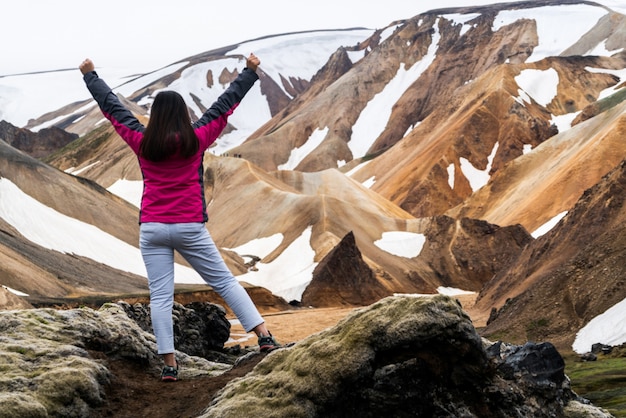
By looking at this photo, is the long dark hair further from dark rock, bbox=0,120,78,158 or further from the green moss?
dark rock, bbox=0,120,78,158

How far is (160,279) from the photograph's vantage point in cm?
923

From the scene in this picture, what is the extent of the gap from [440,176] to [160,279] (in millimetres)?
98000

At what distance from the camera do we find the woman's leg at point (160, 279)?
9.03 meters

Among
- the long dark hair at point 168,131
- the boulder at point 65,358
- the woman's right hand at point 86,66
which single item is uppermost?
the woman's right hand at point 86,66

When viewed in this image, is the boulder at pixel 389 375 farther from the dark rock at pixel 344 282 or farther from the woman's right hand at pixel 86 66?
the dark rock at pixel 344 282

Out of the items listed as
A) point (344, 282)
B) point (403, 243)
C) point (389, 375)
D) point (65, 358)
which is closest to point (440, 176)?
point (403, 243)

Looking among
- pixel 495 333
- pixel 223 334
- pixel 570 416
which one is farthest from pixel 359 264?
pixel 570 416

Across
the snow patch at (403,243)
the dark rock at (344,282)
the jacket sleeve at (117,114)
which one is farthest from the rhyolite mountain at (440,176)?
the jacket sleeve at (117,114)

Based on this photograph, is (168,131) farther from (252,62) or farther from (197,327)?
(197,327)

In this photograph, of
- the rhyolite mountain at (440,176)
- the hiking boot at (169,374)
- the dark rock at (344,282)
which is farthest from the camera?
the dark rock at (344,282)

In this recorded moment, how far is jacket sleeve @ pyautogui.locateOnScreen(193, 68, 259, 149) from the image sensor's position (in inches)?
359

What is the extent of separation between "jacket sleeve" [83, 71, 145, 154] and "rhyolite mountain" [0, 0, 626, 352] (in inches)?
789

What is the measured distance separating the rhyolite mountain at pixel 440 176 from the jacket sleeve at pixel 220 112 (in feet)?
63.6

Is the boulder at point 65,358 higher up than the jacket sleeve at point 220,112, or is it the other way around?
the jacket sleeve at point 220,112
